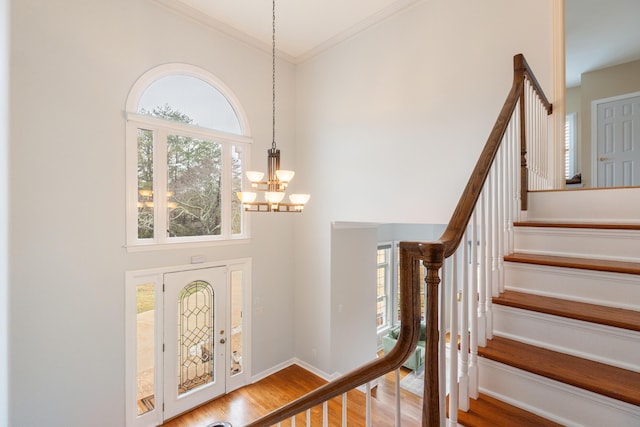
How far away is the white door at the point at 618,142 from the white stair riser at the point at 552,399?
17.6 feet

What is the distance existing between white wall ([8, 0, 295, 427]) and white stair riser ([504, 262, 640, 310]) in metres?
3.87

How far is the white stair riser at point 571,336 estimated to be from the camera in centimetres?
136

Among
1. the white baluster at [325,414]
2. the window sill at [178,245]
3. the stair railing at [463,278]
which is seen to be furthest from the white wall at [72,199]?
the white baluster at [325,414]

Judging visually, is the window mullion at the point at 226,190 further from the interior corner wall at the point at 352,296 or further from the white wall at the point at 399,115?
the interior corner wall at the point at 352,296

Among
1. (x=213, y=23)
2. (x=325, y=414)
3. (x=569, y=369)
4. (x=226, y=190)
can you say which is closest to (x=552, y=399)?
(x=569, y=369)

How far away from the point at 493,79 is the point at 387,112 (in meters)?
1.29

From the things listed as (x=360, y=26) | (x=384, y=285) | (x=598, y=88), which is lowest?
(x=384, y=285)

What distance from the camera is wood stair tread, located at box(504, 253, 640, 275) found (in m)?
1.55

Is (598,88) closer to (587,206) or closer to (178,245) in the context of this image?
(587,206)

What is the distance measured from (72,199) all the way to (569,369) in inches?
171

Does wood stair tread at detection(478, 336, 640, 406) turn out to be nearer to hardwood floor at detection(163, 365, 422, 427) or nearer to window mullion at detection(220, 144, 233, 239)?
hardwood floor at detection(163, 365, 422, 427)

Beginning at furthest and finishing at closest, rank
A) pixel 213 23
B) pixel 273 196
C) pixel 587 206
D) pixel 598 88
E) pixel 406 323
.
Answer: pixel 598 88
pixel 213 23
pixel 273 196
pixel 587 206
pixel 406 323

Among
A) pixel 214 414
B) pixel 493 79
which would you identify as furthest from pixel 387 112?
pixel 214 414

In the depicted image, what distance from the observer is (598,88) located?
536 cm
